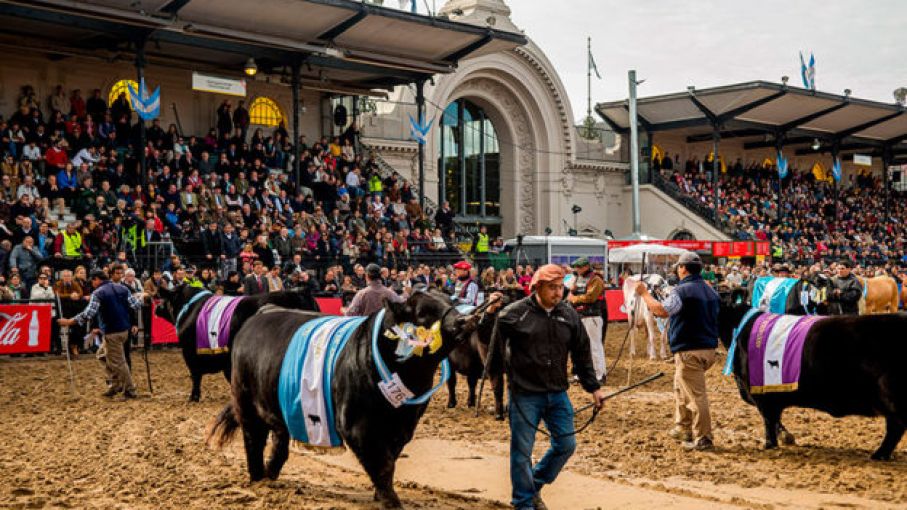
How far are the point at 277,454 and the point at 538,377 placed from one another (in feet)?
8.27

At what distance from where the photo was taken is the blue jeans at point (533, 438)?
6.80 meters

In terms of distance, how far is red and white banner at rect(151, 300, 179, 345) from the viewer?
1989 centimetres

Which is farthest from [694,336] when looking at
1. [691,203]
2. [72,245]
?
[691,203]

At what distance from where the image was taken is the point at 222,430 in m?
8.27

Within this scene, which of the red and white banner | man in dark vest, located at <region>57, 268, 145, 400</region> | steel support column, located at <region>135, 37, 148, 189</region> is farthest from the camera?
steel support column, located at <region>135, 37, 148, 189</region>

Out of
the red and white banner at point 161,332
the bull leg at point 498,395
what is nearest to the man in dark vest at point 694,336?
the bull leg at point 498,395

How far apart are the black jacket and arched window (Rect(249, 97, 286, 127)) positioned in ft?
87.3

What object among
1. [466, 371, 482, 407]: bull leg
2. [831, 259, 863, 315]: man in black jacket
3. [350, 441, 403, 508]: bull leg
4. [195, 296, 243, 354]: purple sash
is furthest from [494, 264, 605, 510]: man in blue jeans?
[831, 259, 863, 315]: man in black jacket

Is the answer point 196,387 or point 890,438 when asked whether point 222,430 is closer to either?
point 196,387

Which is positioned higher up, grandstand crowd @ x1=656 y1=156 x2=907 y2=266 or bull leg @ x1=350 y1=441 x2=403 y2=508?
grandstand crowd @ x1=656 y1=156 x2=907 y2=266

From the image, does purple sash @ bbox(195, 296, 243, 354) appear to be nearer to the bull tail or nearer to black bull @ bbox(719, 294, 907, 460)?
the bull tail

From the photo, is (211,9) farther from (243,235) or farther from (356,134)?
(356,134)

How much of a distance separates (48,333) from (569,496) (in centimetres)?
1388

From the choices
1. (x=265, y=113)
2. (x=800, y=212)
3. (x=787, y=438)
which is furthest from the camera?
(x=800, y=212)
